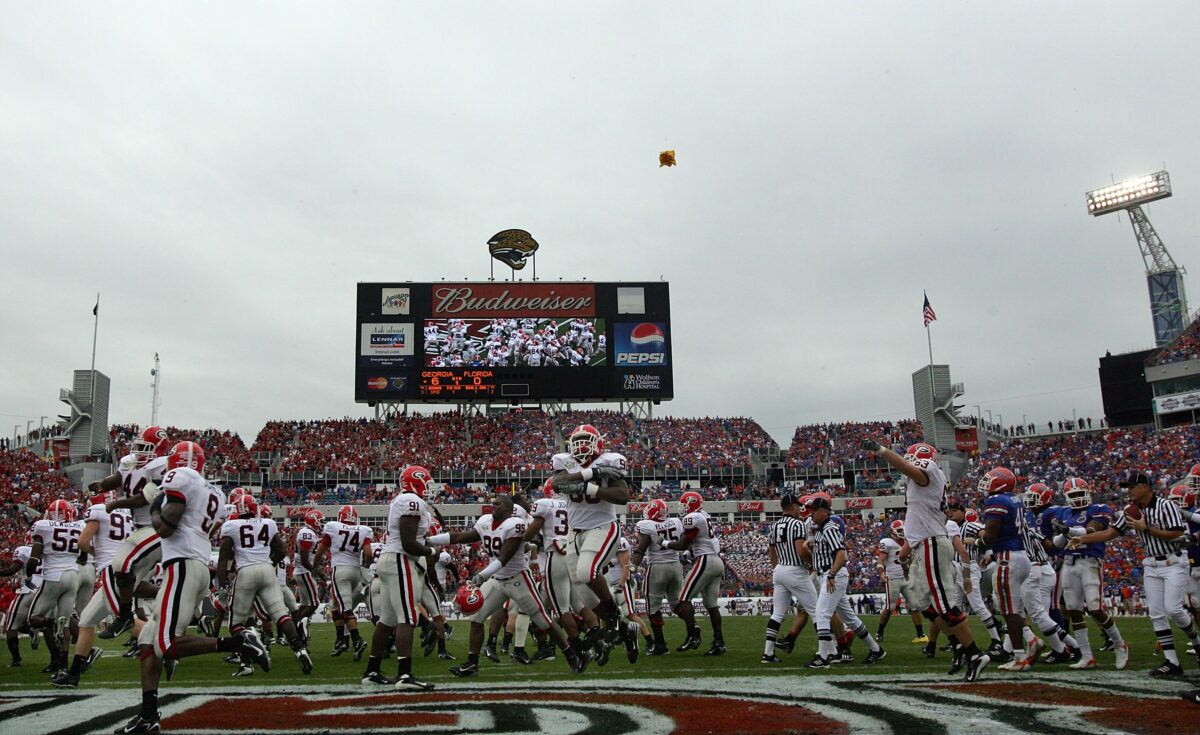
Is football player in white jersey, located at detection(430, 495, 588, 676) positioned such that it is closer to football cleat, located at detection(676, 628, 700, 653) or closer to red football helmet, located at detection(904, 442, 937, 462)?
football cleat, located at detection(676, 628, 700, 653)

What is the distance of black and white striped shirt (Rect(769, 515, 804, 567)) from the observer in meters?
12.8

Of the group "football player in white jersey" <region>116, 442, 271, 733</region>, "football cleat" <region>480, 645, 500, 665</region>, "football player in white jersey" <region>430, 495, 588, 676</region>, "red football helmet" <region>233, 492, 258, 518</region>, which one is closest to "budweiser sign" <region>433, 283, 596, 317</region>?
"red football helmet" <region>233, 492, 258, 518</region>

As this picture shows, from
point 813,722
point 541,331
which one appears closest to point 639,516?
point 541,331

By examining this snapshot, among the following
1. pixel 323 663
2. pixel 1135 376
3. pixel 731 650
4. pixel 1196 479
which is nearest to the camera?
pixel 1196 479

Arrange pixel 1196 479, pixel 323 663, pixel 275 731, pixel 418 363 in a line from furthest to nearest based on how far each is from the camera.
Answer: pixel 418 363 → pixel 323 663 → pixel 1196 479 → pixel 275 731

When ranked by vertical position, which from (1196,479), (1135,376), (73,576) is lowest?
(73,576)

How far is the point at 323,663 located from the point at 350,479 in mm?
36992

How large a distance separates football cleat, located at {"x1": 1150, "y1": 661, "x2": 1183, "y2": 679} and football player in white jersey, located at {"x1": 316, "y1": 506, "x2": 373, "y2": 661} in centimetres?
1065

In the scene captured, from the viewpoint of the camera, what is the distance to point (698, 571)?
1455 cm

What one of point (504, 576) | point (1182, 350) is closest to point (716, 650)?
point (504, 576)

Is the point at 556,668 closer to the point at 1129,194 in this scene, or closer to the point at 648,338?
the point at 648,338

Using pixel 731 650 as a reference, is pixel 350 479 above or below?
above

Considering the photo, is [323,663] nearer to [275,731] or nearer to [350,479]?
[275,731]

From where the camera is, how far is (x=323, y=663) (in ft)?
44.3
